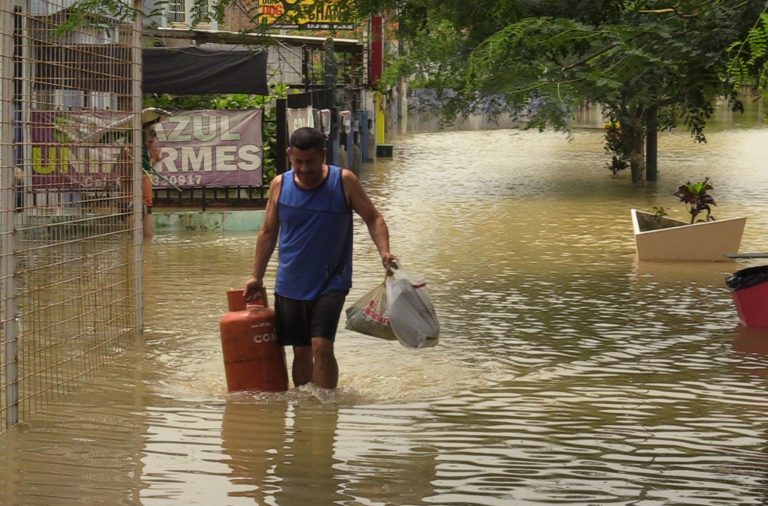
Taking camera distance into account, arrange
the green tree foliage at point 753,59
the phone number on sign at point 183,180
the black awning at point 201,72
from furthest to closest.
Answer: the phone number on sign at point 183,180
the black awning at point 201,72
the green tree foliage at point 753,59

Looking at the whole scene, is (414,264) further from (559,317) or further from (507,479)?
(507,479)

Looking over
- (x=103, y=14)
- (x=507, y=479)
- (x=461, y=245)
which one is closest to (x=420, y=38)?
(x=103, y=14)

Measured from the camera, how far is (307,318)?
8031 mm

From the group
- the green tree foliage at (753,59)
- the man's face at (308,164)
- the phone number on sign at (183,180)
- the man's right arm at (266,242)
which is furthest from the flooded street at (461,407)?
the phone number on sign at (183,180)

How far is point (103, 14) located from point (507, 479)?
2.79 m

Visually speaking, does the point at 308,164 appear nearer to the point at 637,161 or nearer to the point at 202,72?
the point at 202,72

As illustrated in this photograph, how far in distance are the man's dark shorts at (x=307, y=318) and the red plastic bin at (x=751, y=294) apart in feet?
13.6

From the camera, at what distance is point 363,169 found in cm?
3167

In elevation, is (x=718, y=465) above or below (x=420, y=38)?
below

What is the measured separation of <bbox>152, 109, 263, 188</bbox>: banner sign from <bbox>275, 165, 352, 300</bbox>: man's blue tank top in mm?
11741

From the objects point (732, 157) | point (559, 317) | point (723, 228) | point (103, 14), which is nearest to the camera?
point (103, 14)

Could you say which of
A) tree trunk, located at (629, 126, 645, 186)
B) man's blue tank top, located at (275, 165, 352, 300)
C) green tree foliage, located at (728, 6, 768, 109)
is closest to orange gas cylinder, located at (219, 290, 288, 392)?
man's blue tank top, located at (275, 165, 352, 300)

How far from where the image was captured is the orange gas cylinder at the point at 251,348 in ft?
26.6

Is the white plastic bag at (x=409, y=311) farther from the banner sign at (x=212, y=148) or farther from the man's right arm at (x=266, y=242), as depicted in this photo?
the banner sign at (x=212, y=148)
